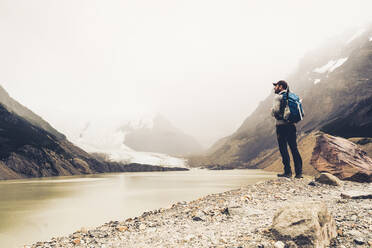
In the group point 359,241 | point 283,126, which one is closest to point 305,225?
point 359,241

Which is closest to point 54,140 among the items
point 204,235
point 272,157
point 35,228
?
point 35,228

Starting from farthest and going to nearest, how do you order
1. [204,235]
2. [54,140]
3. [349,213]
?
[54,140] → [349,213] → [204,235]

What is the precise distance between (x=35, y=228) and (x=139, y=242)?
5755mm

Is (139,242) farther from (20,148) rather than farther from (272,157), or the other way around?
(272,157)

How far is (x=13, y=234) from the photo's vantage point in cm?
809

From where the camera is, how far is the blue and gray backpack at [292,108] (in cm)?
1014

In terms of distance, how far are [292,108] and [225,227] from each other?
255 inches

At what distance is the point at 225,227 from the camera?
5.89m

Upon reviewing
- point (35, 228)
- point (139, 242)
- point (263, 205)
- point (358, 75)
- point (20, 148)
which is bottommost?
point (35, 228)

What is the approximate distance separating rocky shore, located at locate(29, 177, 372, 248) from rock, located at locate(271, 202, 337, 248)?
0.48 ft

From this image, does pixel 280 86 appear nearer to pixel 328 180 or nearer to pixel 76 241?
pixel 328 180

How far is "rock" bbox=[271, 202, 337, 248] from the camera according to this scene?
441 cm

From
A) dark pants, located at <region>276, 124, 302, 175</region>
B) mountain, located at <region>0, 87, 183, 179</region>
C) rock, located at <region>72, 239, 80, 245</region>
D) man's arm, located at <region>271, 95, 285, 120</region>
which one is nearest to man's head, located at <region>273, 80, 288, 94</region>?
man's arm, located at <region>271, 95, 285, 120</region>

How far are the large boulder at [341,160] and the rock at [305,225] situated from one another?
10610 mm
